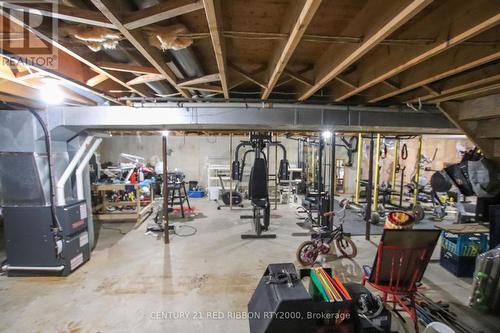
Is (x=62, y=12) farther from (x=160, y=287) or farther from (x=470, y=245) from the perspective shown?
(x=470, y=245)

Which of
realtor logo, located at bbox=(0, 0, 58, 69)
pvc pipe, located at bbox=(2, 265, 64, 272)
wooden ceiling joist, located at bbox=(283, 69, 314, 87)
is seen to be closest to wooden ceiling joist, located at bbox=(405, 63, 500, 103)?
wooden ceiling joist, located at bbox=(283, 69, 314, 87)

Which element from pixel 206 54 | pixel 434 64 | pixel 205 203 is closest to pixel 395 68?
pixel 434 64

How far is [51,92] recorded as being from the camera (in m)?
2.42

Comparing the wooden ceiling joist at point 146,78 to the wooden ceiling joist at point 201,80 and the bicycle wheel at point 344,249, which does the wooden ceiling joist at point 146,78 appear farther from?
the bicycle wheel at point 344,249

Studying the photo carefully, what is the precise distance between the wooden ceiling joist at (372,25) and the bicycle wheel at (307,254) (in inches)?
90.5

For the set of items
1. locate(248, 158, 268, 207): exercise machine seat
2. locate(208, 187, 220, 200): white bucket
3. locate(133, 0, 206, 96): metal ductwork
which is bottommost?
locate(208, 187, 220, 200): white bucket

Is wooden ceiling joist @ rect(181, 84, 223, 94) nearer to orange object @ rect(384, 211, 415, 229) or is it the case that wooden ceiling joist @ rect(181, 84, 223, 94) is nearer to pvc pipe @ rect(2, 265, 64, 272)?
orange object @ rect(384, 211, 415, 229)

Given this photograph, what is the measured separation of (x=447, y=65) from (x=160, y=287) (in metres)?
3.51

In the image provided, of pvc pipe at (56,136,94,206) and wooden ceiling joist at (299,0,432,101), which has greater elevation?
wooden ceiling joist at (299,0,432,101)

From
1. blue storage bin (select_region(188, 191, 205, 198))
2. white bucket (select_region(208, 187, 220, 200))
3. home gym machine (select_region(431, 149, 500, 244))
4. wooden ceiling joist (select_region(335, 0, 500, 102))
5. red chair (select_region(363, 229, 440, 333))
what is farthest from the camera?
blue storage bin (select_region(188, 191, 205, 198))

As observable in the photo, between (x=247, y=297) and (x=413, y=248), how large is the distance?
172 cm

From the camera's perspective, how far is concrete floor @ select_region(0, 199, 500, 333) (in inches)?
85.1

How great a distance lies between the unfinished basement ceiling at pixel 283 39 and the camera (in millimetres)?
1121

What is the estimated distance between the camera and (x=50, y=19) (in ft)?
4.31
